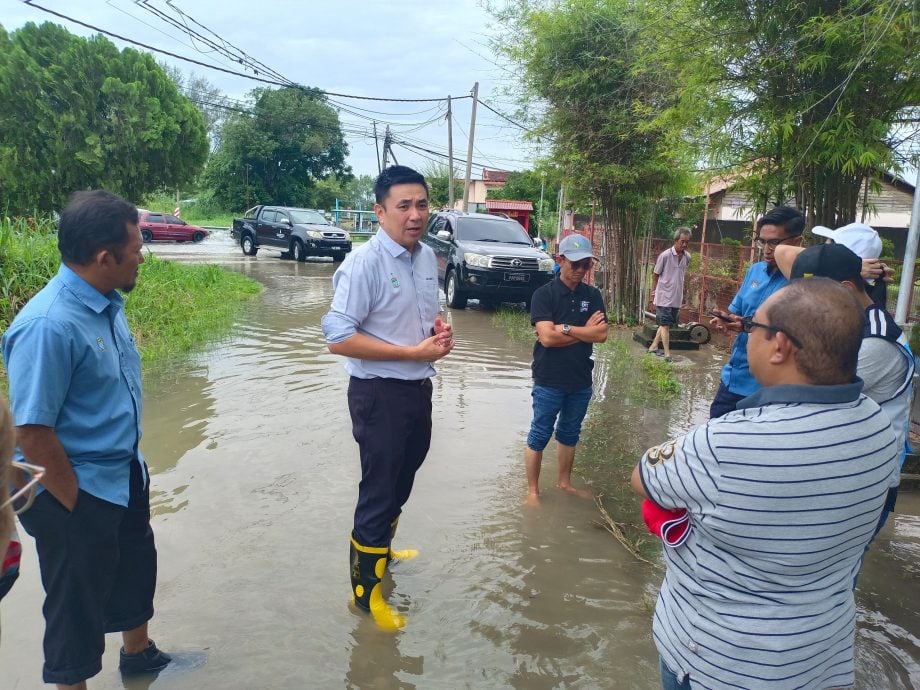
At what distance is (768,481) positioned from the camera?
157 cm

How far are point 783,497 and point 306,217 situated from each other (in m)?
22.5

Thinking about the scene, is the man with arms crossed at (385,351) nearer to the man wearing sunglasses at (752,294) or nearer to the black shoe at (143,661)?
the black shoe at (143,661)

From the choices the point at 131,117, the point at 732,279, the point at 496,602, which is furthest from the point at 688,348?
the point at 131,117

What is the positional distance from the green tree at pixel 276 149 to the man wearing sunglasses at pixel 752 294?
3894 cm

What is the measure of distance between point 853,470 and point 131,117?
17.1 meters

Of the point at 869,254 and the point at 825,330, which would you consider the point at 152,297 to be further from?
the point at 825,330

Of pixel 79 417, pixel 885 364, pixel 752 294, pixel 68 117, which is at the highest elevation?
pixel 68 117

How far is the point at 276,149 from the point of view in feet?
131

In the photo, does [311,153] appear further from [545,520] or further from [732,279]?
[545,520]

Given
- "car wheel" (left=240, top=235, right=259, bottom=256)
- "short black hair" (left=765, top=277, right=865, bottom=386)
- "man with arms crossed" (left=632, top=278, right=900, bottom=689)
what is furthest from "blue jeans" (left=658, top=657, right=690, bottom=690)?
"car wheel" (left=240, top=235, right=259, bottom=256)

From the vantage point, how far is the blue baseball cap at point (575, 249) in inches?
173

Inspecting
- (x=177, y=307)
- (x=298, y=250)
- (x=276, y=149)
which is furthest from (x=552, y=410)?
(x=276, y=149)

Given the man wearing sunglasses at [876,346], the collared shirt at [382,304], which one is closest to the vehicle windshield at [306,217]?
the collared shirt at [382,304]

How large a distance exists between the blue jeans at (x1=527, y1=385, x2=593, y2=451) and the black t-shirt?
6cm
